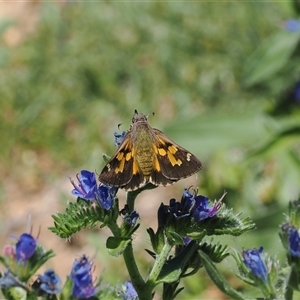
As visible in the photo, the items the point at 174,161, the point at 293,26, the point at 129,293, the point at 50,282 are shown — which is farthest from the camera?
the point at 293,26

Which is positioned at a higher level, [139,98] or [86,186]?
[139,98]

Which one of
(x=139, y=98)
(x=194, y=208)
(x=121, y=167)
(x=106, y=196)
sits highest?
(x=139, y=98)

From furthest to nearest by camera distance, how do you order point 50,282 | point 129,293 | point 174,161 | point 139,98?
point 139,98
point 174,161
point 129,293
point 50,282

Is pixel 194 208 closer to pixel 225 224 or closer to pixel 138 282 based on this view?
pixel 225 224

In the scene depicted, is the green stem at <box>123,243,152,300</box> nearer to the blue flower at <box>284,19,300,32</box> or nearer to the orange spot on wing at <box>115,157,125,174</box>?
the orange spot on wing at <box>115,157,125,174</box>

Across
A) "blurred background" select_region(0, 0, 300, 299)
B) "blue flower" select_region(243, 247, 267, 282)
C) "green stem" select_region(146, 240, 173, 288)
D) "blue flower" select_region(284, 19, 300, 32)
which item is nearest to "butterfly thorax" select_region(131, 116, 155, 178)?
"green stem" select_region(146, 240, 173, 288)

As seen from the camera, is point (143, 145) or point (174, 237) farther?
point (143, 145)

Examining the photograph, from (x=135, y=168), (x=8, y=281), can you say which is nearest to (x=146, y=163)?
(x=135, y=168)

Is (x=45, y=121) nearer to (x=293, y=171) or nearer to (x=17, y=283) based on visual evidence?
(x=293, y=171)

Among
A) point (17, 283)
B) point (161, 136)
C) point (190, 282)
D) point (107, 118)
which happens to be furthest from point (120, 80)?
point (17, 283)
